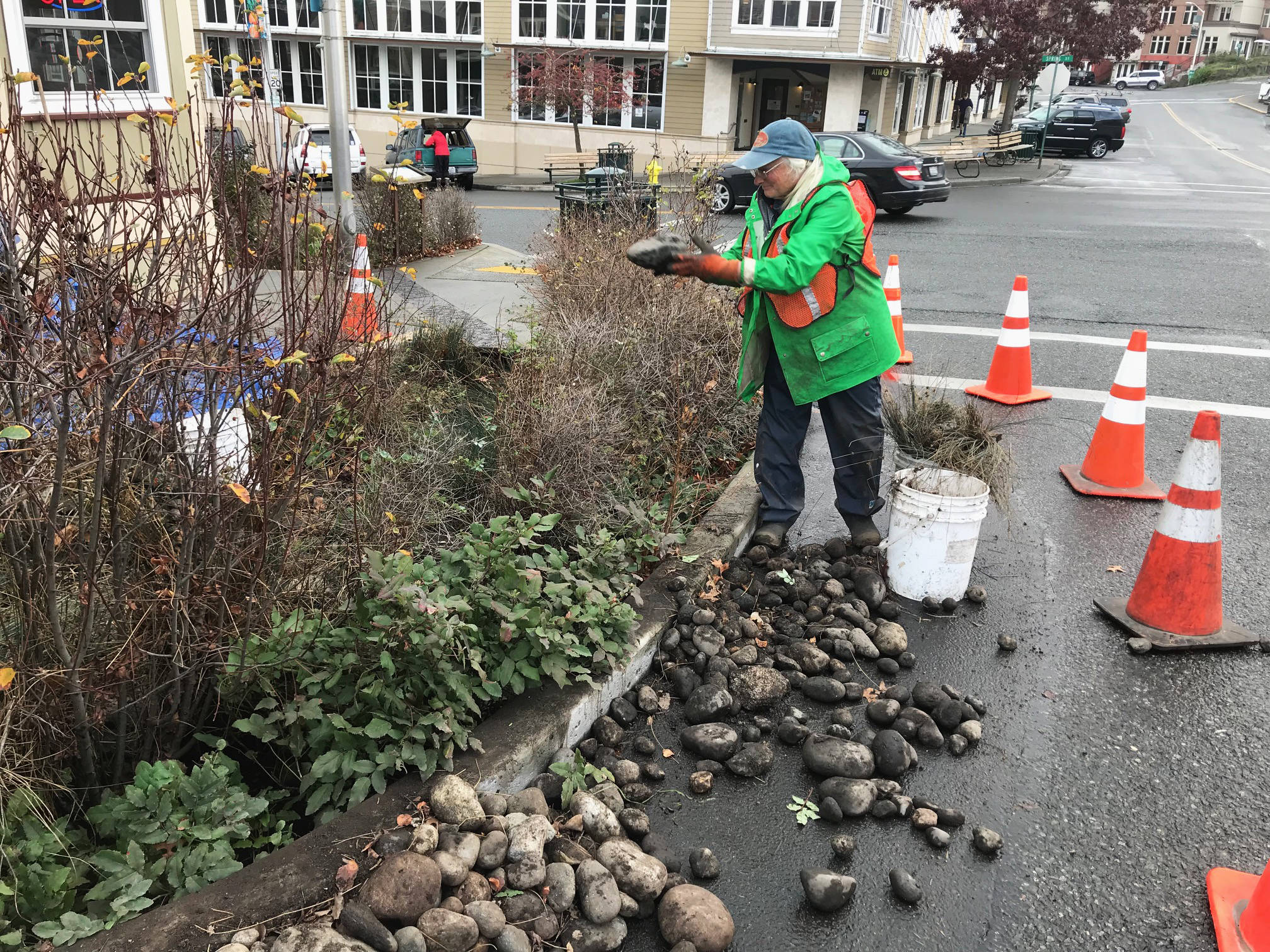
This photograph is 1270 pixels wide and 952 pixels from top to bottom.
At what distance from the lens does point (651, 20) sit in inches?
1245

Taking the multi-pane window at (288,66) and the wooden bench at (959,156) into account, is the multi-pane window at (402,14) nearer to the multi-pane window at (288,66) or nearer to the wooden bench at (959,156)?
the multi-pane window at (288,66)

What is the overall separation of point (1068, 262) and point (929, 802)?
11344 millimetres

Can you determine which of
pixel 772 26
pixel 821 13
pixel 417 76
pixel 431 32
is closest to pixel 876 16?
pixel 821 13

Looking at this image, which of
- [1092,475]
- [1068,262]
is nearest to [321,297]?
[1092,475]

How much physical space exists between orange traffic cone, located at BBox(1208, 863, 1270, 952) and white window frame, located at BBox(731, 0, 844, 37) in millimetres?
32122

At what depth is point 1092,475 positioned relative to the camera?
5.35 metres

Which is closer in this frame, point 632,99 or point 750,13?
point 750,13

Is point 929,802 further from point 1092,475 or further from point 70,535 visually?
point 1092,475

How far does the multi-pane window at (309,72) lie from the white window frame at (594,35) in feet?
27.4

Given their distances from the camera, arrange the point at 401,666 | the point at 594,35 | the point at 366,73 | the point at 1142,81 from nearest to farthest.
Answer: the point at 401,666 → the point at 594,35 → the point at 366,73 → the point at 1142,81

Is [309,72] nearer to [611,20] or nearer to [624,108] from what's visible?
[611,20]

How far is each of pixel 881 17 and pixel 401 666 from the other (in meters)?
34.3

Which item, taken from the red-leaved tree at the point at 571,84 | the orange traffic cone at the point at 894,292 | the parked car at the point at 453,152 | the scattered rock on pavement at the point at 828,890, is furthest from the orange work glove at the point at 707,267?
the red-leaved tree at the point at 571,84

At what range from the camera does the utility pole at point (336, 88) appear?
853 cm
